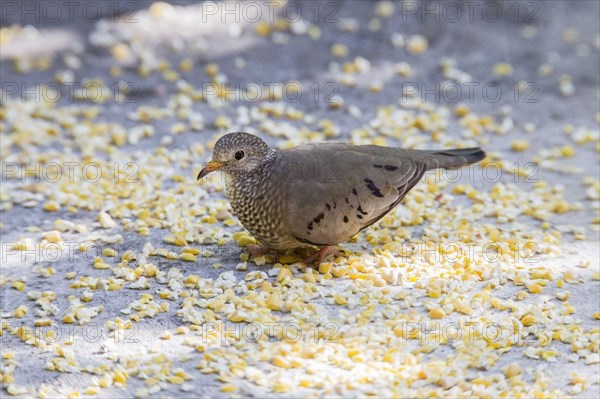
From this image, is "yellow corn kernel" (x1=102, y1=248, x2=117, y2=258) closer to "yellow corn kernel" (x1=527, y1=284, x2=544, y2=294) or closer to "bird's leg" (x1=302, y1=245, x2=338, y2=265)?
"bird's leg" (x1=302, y1=245, x2=338, y2=265)

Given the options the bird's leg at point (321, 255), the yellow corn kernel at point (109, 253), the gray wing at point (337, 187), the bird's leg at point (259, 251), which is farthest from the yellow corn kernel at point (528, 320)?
the yellow corn kernel at point (109, 253)

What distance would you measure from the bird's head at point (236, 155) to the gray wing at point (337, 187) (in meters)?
0.15

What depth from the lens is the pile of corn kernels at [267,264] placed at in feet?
13.7

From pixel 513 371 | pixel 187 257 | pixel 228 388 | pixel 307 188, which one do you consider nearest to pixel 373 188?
pixel 307 188

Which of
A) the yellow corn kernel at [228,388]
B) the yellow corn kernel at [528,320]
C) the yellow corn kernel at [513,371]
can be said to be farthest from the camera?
the yellow corn kernel at [528,320]

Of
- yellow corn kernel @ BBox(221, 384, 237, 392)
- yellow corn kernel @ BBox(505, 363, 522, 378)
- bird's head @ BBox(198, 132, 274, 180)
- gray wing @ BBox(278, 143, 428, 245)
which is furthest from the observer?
bird's head @ BBox(198, 132, 274, 180)

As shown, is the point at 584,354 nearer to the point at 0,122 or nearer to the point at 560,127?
the point at 560,127

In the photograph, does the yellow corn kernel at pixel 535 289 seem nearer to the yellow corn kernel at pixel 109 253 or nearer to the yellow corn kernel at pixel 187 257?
the yellow corn kernel at pixel 187 257

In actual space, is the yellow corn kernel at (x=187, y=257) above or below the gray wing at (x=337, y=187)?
below

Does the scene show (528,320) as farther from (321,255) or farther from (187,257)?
(187,257)

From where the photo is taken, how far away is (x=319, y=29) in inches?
336

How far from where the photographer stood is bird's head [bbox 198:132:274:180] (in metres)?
5.00

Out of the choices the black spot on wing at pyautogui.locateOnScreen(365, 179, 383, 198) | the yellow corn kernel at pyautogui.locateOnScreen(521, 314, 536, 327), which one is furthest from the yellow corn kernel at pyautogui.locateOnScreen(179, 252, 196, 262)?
the yellow corn kernel at pyautogui.locateOnScreen(521, 314, 536, 327)

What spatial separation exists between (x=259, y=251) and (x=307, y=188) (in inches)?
21.8
